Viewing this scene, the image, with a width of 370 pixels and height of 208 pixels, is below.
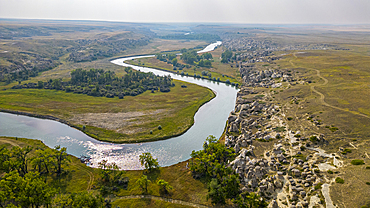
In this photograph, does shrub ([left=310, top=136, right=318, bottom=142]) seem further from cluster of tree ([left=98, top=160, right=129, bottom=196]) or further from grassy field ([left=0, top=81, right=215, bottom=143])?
cluster of tree ([left=98, top=160, right=129, bottom=196])

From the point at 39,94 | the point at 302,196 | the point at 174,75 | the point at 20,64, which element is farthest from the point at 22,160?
the point at 20,64

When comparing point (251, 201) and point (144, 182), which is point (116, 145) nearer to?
point (144, 182)

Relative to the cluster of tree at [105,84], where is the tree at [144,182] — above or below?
below

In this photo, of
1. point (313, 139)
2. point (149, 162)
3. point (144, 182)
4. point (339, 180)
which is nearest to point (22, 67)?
point (149, 162)

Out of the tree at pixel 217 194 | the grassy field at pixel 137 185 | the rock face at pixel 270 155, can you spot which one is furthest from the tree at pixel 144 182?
the rock face at pixel 270 155

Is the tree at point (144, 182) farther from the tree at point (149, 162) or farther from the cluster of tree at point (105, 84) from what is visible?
the cluster of tree at point (105, 84)

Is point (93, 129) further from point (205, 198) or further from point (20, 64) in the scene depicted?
point (20, 64)
